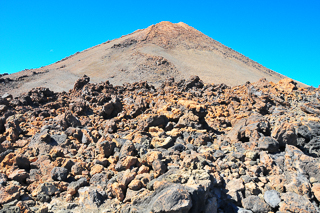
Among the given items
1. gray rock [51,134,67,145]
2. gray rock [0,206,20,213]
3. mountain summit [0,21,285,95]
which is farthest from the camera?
mountain summit [0,21,285,95]

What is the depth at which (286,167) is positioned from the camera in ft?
15.6

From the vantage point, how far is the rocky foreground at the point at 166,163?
3559 millimetres

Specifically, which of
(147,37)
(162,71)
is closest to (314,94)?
(162,71)

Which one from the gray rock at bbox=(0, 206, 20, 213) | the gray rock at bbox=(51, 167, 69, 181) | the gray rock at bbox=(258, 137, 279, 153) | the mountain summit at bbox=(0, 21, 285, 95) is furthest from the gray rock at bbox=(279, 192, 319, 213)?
the mountain summit at bbox=(0, 21, 285, 95)

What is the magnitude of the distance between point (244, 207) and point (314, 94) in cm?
869

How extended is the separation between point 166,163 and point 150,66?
29068 mm

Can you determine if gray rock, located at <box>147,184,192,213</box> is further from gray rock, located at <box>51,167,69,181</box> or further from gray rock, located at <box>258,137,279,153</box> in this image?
gray rock, located at <box>258,137,279,153</box>

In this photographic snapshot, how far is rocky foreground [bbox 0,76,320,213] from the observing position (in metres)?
3.56

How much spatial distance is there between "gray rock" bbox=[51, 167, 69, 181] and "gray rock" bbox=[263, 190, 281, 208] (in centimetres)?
385

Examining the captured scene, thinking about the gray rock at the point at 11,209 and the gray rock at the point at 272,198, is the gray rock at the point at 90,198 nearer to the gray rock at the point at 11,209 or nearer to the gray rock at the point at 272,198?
the gray rock at the point at 11,209

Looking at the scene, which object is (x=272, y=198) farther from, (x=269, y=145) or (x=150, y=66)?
(x=150, y=66)

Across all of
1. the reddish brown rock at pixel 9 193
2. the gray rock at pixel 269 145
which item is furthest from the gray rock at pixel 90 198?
the gray rock at pixel 269 145

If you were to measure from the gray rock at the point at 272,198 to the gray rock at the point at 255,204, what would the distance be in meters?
0.09

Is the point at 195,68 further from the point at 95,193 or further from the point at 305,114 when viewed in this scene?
the point at 95,193
